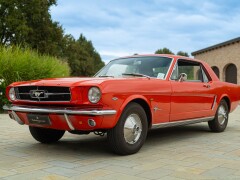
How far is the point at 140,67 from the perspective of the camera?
640 centimetres

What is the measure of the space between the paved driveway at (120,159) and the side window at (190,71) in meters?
1.15

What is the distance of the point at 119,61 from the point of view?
6.86 m

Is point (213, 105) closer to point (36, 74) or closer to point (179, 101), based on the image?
point (179, 101)

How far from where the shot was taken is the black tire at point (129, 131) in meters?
4.97

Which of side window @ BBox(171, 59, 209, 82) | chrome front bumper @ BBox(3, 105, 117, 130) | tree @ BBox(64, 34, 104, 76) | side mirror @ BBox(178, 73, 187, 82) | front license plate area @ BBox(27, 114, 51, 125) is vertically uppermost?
tree @ BBox(64, 34, 104, 76)

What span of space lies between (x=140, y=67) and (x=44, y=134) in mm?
2006

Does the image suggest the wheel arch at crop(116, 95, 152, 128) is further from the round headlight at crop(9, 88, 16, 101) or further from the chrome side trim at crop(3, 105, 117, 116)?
the round headlight at crop(9, 88, 16, 101)

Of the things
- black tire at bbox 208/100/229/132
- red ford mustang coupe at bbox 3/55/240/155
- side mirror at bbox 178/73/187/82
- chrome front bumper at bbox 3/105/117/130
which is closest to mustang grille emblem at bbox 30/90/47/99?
red ford mustang coupe at bbox 3/55/240/155

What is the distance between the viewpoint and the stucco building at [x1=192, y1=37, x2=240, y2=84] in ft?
93.0

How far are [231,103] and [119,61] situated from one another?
2936 millimetres

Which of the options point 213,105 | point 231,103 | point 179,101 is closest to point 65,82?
point 179,101

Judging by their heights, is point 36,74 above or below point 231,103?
above

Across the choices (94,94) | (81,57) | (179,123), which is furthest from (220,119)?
(81,57)

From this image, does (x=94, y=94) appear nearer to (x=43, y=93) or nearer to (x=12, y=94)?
(x=43, y=93)
